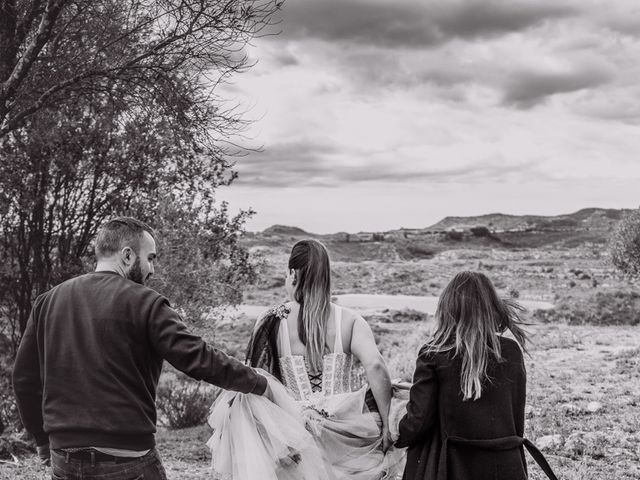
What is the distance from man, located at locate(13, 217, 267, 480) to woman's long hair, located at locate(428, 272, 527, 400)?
1.30m

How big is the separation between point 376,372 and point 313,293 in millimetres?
659

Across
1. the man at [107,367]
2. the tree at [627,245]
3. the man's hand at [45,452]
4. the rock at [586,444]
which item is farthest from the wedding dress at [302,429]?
the tree at [627,245]

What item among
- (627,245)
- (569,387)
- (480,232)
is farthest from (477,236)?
(569,387)

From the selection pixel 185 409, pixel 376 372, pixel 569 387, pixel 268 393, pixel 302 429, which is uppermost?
pixel 376 372

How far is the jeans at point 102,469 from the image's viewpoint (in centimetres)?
326

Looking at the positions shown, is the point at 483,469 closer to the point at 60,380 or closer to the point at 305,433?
the point at 305,433

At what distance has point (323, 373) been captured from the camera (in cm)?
446

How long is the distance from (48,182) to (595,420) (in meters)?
9.26

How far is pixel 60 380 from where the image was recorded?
335 cm

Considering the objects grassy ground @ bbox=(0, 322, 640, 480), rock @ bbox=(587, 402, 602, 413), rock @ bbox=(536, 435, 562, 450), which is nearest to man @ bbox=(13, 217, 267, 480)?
grassy ground @ bbox=(0, 322, 640, 480)

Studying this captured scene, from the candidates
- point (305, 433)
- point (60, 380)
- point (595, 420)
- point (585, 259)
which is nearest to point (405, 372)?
point (595, 420)

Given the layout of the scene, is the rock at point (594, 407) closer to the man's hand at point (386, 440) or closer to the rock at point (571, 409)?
the rock at point (571, 409)

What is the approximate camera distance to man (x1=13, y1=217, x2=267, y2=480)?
3.28m

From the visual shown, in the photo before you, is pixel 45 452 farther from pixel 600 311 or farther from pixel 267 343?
pixel 600 311
